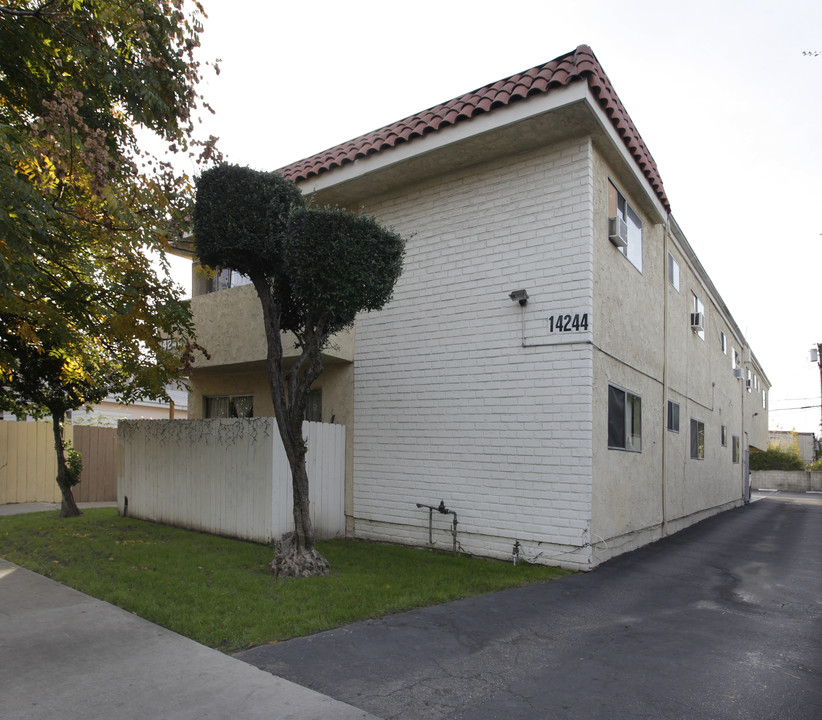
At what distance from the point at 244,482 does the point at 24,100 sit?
19.3 ft

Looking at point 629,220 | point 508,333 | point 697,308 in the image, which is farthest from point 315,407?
point 697,308

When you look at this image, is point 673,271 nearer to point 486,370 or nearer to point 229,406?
point 486,370

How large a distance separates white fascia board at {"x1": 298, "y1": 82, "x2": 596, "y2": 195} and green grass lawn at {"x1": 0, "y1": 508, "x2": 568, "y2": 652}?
575 centimetres

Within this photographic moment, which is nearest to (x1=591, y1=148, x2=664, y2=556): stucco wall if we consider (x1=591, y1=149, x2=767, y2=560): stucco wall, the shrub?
(x1=591, y1=149, x2=767, y2=560): stucco wall

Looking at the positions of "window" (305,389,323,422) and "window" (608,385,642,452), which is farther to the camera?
"window" (305,389,323,422)

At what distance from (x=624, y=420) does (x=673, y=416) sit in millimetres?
3693

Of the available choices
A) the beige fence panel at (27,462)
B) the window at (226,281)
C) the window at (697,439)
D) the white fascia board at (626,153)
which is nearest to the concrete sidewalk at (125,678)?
the white fascia board at (626,153)

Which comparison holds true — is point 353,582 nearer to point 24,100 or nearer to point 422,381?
point 422,381

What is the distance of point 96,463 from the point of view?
15.9m

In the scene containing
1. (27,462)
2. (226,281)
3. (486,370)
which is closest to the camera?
(486,370)

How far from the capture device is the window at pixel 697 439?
1420 cm

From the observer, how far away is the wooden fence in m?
14.5

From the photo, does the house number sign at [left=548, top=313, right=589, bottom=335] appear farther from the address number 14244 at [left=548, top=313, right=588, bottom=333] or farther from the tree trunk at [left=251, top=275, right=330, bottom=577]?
the tree trunk at [left=251, top=275, right=330, bottom=577]

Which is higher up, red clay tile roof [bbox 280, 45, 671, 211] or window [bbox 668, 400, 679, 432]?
red clay tile roof [bbox 280, 45, 671, 211]
